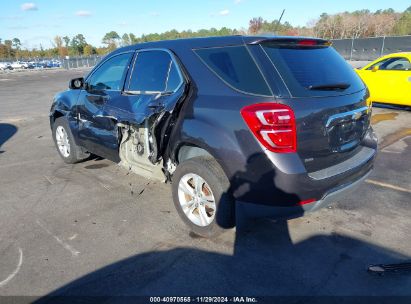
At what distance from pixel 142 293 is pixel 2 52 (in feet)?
345

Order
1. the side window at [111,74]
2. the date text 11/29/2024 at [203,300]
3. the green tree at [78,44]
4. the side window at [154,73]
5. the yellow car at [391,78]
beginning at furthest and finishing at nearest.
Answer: the green tree at [78,44] < the yellow car at [391,78] < the side window at [111,74] < the side window at [154,73] < the date text 11/29/2024 at [203,300]

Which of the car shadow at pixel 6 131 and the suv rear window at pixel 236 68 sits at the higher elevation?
the suv rear window at pixel 236 68

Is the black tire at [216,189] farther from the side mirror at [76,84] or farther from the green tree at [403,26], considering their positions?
the green tree at [403,26]

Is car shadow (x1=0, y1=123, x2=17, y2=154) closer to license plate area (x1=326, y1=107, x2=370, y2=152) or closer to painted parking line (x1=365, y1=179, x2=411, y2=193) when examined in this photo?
license plate area (x1=326, y1=107, x2=370, y2=152)

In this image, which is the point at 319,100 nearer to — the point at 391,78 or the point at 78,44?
the point at 391,78

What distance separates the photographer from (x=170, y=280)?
9.08 feet

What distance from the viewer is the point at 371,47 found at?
3173 cm

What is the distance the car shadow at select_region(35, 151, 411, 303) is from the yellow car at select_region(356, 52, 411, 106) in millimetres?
6980

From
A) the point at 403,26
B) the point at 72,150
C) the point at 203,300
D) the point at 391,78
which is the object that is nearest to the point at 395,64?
the point at 391,78

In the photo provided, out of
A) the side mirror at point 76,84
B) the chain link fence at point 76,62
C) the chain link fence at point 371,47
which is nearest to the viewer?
the side mirror at point 76,84

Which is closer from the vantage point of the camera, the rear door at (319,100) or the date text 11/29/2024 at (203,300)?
the date text 11/29/2024 at (203,300)

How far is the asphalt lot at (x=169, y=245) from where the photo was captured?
2.70 metres

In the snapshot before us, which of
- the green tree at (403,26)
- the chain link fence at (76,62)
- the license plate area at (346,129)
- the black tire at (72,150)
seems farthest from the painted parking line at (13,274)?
the green tree at (403,26)

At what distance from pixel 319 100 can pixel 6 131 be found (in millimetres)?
8262
